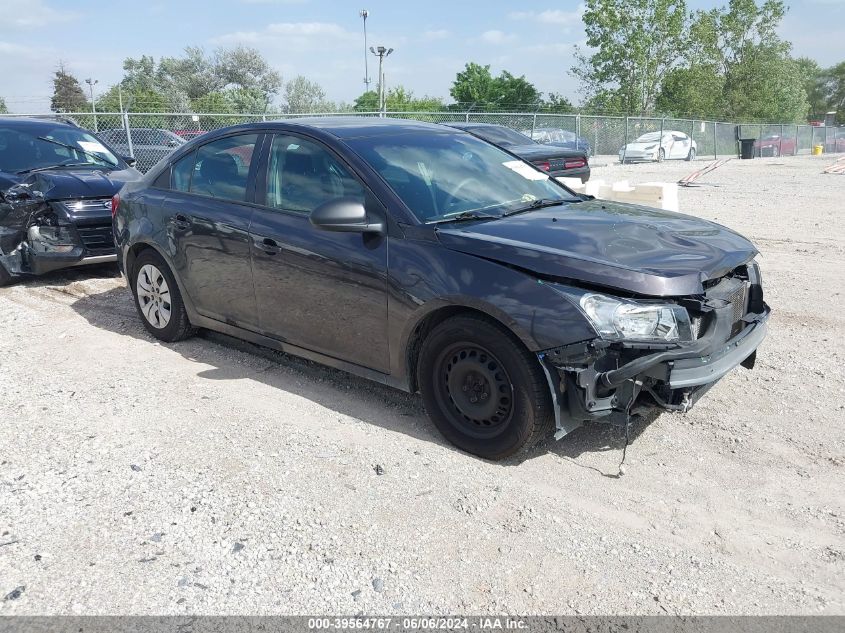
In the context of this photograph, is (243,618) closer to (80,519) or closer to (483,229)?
(80,519)

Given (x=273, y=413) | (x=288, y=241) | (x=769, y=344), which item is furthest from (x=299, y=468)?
(x=769, y=344)

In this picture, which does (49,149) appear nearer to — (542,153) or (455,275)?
(455,275)

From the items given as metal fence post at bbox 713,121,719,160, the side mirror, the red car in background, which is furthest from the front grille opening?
the red car in background

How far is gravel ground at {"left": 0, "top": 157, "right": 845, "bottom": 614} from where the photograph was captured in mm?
2752

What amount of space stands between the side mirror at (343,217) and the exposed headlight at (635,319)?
4.27 feet

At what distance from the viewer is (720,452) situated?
150 inches

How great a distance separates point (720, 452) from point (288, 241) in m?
2.77

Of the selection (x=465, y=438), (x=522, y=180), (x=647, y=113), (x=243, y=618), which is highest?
(x=647, y=113)

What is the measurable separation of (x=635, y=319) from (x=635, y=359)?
19 cm

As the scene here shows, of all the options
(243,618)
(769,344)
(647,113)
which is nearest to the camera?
(243,618)

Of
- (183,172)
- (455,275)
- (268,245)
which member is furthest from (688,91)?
(455,275)

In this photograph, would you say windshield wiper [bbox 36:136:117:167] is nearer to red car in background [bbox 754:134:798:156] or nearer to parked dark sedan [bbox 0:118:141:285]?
parked dark sedan [bbox 0:118:141:285]

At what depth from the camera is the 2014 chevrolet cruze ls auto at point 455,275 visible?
3303mm

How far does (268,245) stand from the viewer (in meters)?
4.55
